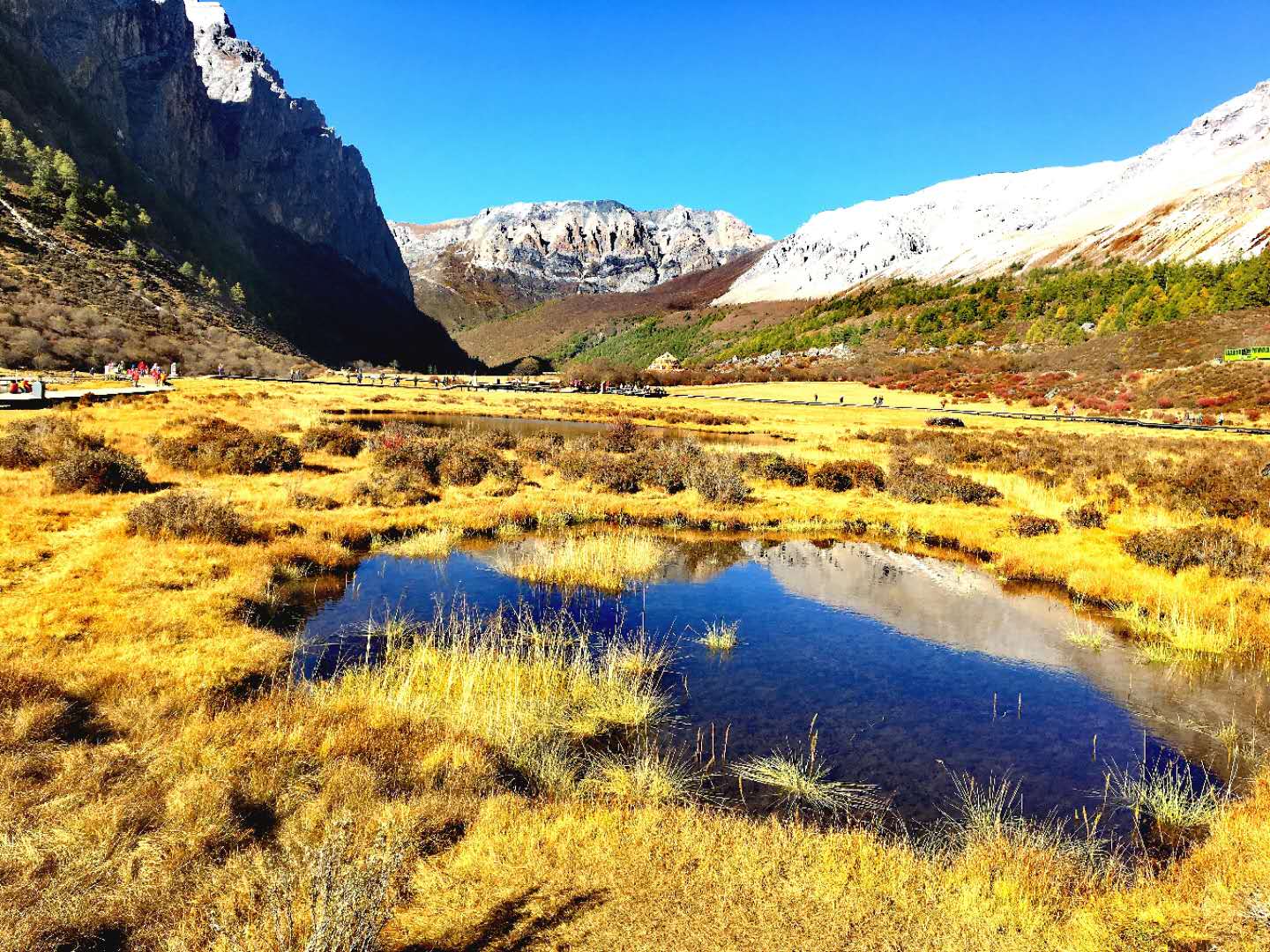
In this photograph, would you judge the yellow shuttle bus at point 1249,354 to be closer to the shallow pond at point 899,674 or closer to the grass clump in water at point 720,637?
the shallow pond at point 899,674

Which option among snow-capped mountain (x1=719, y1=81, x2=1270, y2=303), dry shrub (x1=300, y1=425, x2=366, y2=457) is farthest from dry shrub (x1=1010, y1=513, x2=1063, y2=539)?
snow-capped mountain (x1=719, y1=81, x2=1270, y2=303)

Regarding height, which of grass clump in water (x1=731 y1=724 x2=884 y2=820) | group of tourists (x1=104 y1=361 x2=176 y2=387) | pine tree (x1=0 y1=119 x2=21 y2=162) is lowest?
grass clump in water (x1=731 y1=724 x2=884 y2=820)

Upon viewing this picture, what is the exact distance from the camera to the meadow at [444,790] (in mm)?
4992

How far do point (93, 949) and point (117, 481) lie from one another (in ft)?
63.9

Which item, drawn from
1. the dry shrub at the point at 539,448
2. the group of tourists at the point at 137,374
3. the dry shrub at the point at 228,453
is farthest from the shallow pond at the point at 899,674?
the group of tourists at the point at 137,374

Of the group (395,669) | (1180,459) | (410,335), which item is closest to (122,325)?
(395,669)

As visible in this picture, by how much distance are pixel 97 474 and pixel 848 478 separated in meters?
27.7

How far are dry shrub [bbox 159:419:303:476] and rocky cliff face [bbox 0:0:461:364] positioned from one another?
360 feet

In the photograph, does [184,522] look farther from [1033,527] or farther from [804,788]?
[1033,527]

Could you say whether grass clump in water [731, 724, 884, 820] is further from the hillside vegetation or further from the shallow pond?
the hillside vegetation

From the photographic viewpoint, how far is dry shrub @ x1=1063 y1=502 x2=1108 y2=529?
21.5m

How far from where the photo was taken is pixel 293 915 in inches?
184

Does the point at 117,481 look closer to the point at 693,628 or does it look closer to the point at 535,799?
the point at 693,628

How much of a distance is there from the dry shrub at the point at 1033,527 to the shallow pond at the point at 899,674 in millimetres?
4203
